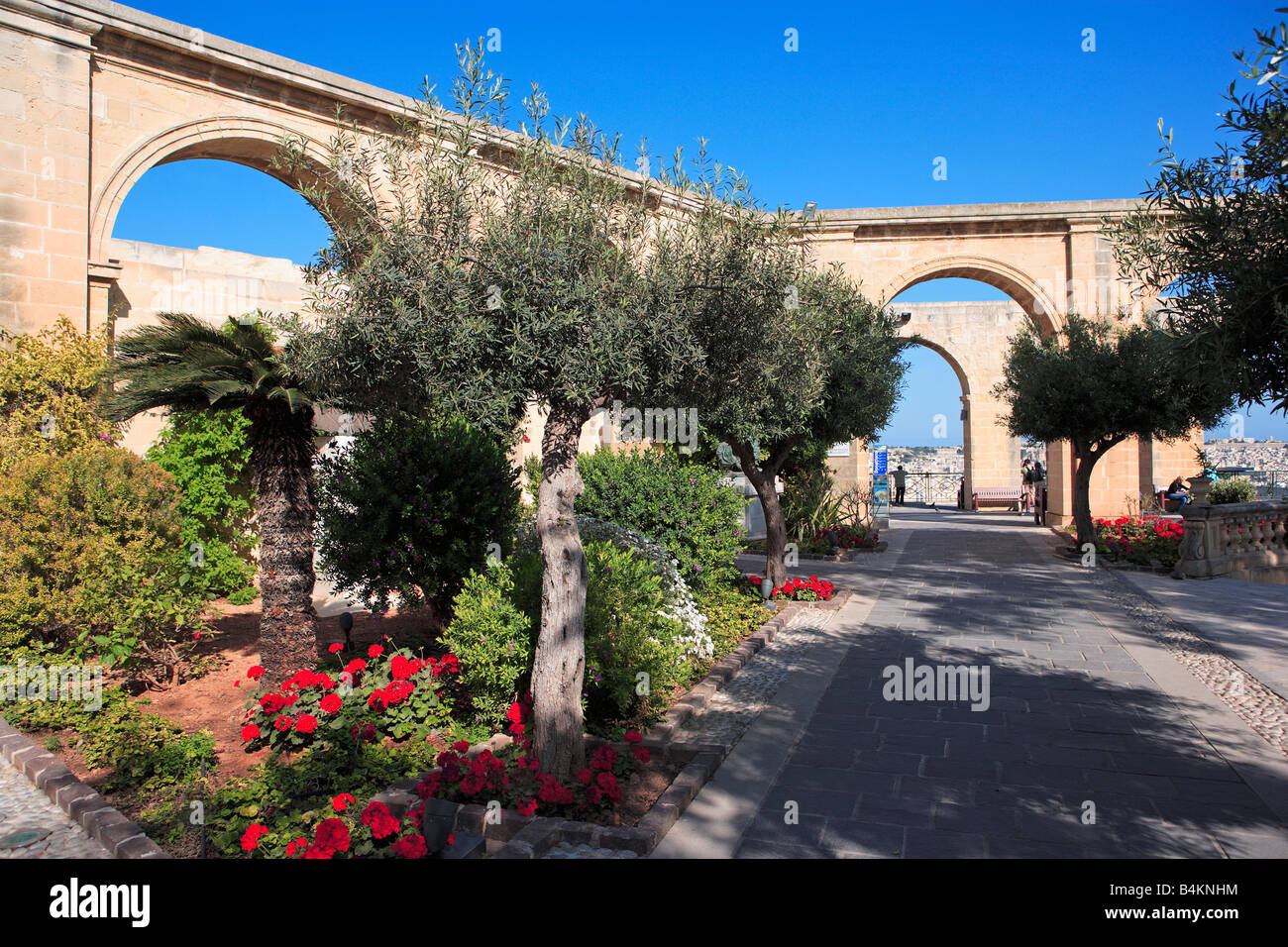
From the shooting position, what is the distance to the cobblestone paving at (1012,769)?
11.5ft

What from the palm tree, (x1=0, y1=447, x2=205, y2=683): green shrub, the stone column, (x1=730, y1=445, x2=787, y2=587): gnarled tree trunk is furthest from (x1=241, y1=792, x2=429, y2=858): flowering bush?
the stone column

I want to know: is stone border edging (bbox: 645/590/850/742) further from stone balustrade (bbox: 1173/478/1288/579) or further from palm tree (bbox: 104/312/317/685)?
stone balustrade (bbox: 1173/478/1288/579)

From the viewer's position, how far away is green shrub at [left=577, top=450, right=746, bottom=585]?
334 inches

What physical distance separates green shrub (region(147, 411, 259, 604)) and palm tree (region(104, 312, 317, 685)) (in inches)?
155

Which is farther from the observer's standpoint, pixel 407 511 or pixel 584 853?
pixel 407 511

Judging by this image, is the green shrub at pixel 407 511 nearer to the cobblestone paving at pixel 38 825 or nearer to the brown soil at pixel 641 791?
the cobblestone paving at pixel 38 825

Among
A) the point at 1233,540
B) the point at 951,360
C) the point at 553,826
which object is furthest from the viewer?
the point at 951,360

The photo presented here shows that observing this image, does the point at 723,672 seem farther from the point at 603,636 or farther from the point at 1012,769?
the point at 1012,769

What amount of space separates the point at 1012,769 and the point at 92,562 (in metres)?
6.65

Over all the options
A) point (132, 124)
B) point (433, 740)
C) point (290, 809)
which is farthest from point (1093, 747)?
point (132, 124)

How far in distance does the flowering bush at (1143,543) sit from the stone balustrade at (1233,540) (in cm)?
36

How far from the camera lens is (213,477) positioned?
9.18m

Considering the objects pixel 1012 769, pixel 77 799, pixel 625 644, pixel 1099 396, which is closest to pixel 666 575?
pixel 625 644
